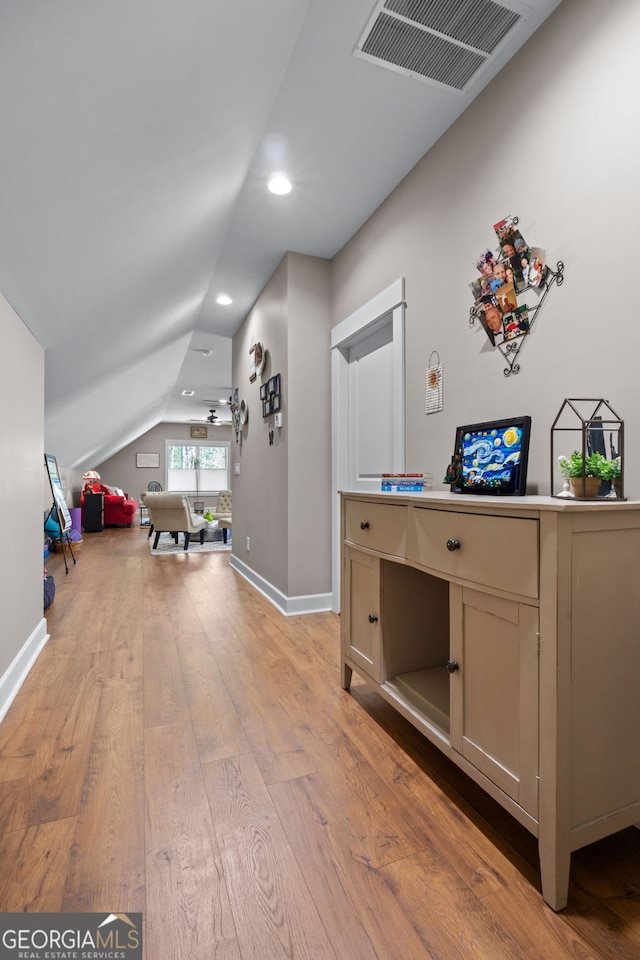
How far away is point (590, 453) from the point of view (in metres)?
1.32

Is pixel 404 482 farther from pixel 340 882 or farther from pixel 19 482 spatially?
pixel 19 482

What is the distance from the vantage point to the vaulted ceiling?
1306 millimetres

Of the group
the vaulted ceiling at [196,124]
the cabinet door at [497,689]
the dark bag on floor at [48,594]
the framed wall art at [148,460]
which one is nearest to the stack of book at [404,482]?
the cabinet door at [497,689]

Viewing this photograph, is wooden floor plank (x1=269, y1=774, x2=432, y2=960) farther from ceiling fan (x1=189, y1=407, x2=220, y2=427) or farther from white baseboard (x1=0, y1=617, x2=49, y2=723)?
ceiling fan (x1=189, y1=407, x2=220, y2=427)

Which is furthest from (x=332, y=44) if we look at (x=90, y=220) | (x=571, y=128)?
(x=90, y=220)

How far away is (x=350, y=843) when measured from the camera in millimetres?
1172

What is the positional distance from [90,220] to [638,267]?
203 cm

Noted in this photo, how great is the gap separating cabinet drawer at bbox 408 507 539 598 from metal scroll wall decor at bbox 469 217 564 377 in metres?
0.74

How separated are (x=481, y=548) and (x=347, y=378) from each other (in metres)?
2.17

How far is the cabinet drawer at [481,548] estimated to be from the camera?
106 cm

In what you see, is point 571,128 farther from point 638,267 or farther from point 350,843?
point 350,843

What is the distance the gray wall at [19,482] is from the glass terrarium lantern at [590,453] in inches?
85.5

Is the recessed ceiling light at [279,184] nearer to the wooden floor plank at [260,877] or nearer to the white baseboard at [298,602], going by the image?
the white baseboard at [298,602]

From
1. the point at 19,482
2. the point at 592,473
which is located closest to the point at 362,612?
the point at 592,473
